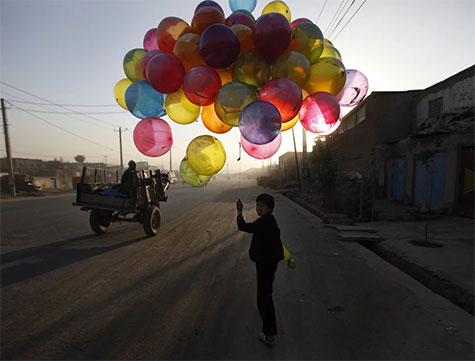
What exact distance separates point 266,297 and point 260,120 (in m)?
1.83

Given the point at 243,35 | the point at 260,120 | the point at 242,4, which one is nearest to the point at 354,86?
the point at 243,35

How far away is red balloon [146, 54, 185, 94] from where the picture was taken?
107 inches

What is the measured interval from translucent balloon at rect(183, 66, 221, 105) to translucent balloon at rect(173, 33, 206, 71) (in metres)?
0.18

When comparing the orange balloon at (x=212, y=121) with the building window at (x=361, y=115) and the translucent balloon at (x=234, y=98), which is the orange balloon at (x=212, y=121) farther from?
the building window at (x=361, y=115)

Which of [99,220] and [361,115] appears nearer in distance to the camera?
[99,220]

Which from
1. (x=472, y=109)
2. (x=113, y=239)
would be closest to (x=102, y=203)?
(x=113, y=239)

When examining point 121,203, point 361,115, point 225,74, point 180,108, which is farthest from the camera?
point 361,115

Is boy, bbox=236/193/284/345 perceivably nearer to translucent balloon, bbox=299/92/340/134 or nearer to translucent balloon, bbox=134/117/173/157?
translucent balloon, bbox=299/92/340/134

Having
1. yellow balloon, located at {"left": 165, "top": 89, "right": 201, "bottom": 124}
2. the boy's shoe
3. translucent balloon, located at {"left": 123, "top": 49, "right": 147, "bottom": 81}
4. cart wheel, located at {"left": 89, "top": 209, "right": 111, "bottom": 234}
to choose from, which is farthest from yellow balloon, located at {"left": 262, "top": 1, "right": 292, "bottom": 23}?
cart wheel, located at {"left": 89, "top": 209, "right": 111, "bottom": 234}

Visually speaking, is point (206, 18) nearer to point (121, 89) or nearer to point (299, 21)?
point (299, 21)

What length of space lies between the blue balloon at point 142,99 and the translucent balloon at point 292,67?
1.49m

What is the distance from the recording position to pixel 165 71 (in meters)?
2.72

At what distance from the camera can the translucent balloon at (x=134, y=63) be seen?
10.5 feet

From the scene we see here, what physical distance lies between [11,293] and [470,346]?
580 centimetres
